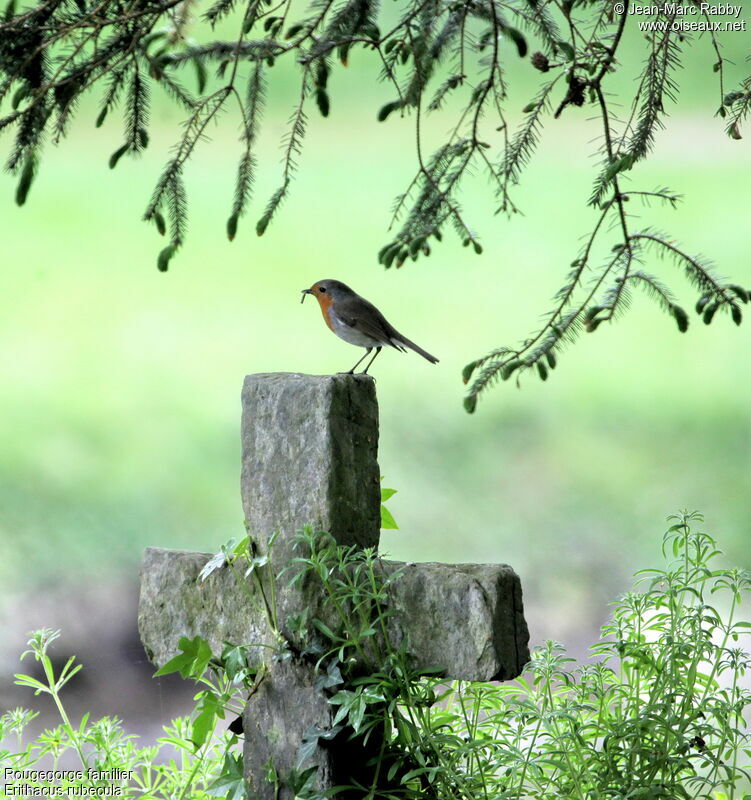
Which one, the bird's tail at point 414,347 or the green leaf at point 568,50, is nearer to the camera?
the green leaf at point 568,50

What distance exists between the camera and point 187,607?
5.08 feet

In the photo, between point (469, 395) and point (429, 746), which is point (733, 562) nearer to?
point (469, 395)

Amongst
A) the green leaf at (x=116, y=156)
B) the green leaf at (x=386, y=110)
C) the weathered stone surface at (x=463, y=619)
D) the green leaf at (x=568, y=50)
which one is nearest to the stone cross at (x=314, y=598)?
the weathered stone surface at (x=463, y=619)

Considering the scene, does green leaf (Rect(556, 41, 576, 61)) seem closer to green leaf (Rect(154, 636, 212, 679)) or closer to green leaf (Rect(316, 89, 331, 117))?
green leaf (Rect(316, 89, 331, 117))

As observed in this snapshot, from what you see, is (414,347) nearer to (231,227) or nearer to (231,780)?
(231,227)

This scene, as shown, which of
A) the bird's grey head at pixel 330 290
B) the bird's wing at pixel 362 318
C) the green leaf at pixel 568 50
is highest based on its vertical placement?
the green leaf at pixel 568 50

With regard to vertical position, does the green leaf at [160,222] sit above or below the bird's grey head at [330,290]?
above

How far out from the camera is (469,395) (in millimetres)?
1698

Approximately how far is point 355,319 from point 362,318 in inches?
0.5

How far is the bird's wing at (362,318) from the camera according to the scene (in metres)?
1.61

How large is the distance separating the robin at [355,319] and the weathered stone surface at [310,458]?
0.19m

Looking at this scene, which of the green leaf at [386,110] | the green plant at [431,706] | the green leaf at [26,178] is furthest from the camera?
the green leaf at [386,110]

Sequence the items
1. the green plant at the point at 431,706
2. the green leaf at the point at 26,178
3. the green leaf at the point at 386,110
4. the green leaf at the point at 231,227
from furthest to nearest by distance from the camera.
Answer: the green leaf at the point at 386,110, the green leaf at the point at 231,227, the green plant at the point at 431,706, the green leaf at the point at 26,178

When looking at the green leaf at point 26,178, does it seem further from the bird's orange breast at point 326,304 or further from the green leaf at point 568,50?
the green leaf at point 568,50
